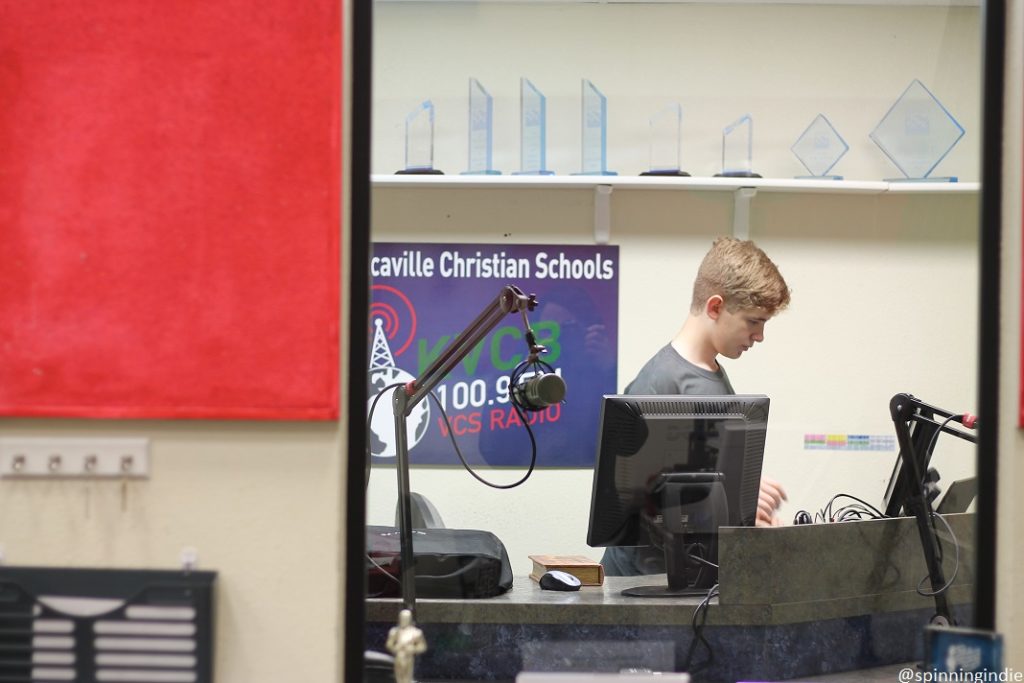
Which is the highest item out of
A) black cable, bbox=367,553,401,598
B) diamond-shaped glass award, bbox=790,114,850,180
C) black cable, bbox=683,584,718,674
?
diamond-shaped glass award, bbox=790,114,850,180

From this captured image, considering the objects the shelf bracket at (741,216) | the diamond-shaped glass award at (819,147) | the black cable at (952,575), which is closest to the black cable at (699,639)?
the black cable at (952,575)

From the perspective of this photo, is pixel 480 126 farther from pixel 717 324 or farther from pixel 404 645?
pixel 404 645

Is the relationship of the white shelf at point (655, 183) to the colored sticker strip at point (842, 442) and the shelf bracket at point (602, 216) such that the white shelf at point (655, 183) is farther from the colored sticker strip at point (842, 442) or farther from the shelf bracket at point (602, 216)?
the colored sticker strip at point (842, 442)

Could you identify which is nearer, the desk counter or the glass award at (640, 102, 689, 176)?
the desk counter

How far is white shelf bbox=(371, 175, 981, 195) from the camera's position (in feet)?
12.2

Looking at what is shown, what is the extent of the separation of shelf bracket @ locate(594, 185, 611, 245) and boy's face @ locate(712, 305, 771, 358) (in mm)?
713

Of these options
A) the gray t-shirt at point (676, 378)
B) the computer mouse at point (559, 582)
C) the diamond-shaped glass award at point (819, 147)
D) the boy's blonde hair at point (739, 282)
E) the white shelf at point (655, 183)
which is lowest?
the computer mouse at point (559, 582)

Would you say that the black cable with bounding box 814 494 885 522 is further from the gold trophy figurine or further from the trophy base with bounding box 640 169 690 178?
the gold trophy figurine

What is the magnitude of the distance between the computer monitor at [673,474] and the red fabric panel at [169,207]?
102cm

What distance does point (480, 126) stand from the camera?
154 inches

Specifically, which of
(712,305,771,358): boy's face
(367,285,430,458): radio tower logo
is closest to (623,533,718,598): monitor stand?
(712,305,771,358): boy's face

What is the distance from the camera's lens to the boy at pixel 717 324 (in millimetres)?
3189

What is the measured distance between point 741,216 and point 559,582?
6.72 ft

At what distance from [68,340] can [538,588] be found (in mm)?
1318
